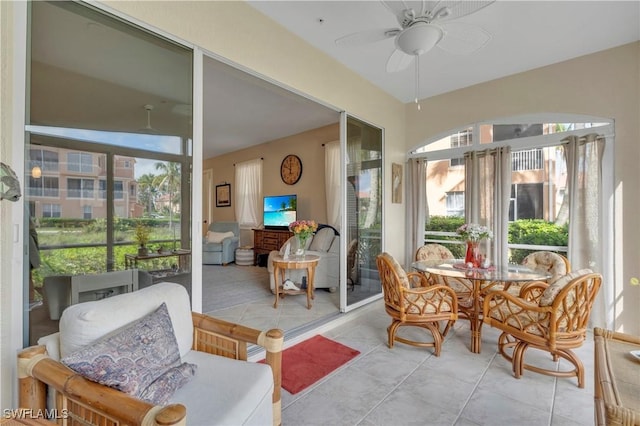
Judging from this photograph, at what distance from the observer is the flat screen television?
635 cm

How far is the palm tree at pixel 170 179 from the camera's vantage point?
2031mm

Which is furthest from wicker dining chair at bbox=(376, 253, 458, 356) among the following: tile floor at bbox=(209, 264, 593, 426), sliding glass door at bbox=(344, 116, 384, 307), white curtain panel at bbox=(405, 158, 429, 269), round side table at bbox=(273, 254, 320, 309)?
white curtain panel at bbox=(405, 158, 429, 269)

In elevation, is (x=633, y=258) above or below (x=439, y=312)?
above

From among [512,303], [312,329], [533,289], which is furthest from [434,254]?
[312,329]

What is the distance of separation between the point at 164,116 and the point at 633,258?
470cm

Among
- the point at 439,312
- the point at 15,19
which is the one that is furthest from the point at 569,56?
the point at 15,19

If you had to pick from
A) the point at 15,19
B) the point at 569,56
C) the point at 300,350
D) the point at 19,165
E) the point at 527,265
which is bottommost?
the point at 300,350

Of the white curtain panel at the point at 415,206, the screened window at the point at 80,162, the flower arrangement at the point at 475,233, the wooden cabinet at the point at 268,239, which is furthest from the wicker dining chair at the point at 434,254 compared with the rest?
the screened window at the point at 80,162

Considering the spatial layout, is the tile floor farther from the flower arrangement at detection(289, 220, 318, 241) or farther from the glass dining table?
the flower arrangement at detection(289, 220, 318, 241)

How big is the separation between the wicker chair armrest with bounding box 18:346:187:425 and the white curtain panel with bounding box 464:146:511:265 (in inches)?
160

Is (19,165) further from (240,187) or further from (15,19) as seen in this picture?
(240,187)

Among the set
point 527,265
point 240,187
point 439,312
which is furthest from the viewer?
point 240,187

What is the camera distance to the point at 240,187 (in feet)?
25.3

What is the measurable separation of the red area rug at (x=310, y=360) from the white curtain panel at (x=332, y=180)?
2.90 metres
